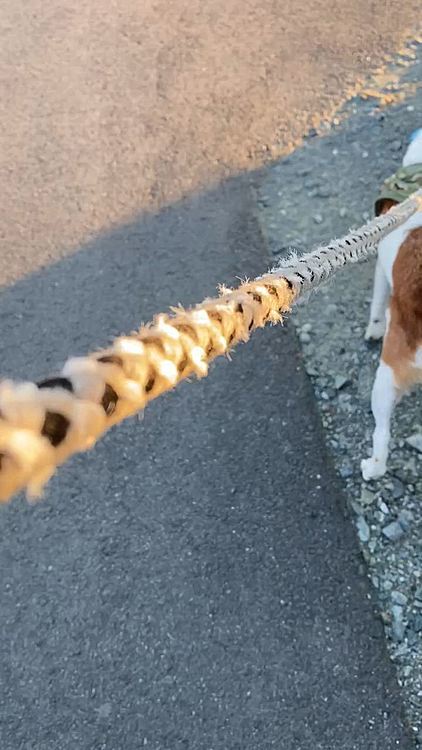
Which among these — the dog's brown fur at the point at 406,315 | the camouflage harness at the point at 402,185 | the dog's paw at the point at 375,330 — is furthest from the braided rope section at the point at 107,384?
the dog's paw at the point at 375,330

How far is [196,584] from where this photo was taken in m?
2.69

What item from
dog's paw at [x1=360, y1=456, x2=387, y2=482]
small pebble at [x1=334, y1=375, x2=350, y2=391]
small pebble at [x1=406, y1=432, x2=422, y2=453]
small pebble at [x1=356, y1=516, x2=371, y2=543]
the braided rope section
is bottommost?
small pebble at [x1=356, y1=516, x2=371, y2=543]

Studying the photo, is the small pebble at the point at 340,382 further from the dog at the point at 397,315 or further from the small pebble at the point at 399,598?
the small pebble at the point at 399,598

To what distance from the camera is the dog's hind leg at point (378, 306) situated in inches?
118

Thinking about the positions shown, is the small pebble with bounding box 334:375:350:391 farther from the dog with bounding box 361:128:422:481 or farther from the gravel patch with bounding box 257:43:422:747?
the dog with bounding box 361:128:422:481

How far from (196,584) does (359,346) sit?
1272 mm

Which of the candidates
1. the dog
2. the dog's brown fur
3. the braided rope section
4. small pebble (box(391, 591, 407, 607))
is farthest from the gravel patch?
the braided rope section

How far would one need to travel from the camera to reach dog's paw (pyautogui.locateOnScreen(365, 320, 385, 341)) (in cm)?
316

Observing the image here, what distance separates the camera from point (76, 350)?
3.32m

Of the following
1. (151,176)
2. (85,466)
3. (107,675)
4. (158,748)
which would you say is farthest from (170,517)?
(151,176)

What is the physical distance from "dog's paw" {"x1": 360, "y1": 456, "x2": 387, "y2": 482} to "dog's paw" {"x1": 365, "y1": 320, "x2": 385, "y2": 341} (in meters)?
0.62

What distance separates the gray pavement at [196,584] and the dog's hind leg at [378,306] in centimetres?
35

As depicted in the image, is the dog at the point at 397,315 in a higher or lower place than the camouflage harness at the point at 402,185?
lower

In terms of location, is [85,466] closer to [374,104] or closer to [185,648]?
[185,648]
